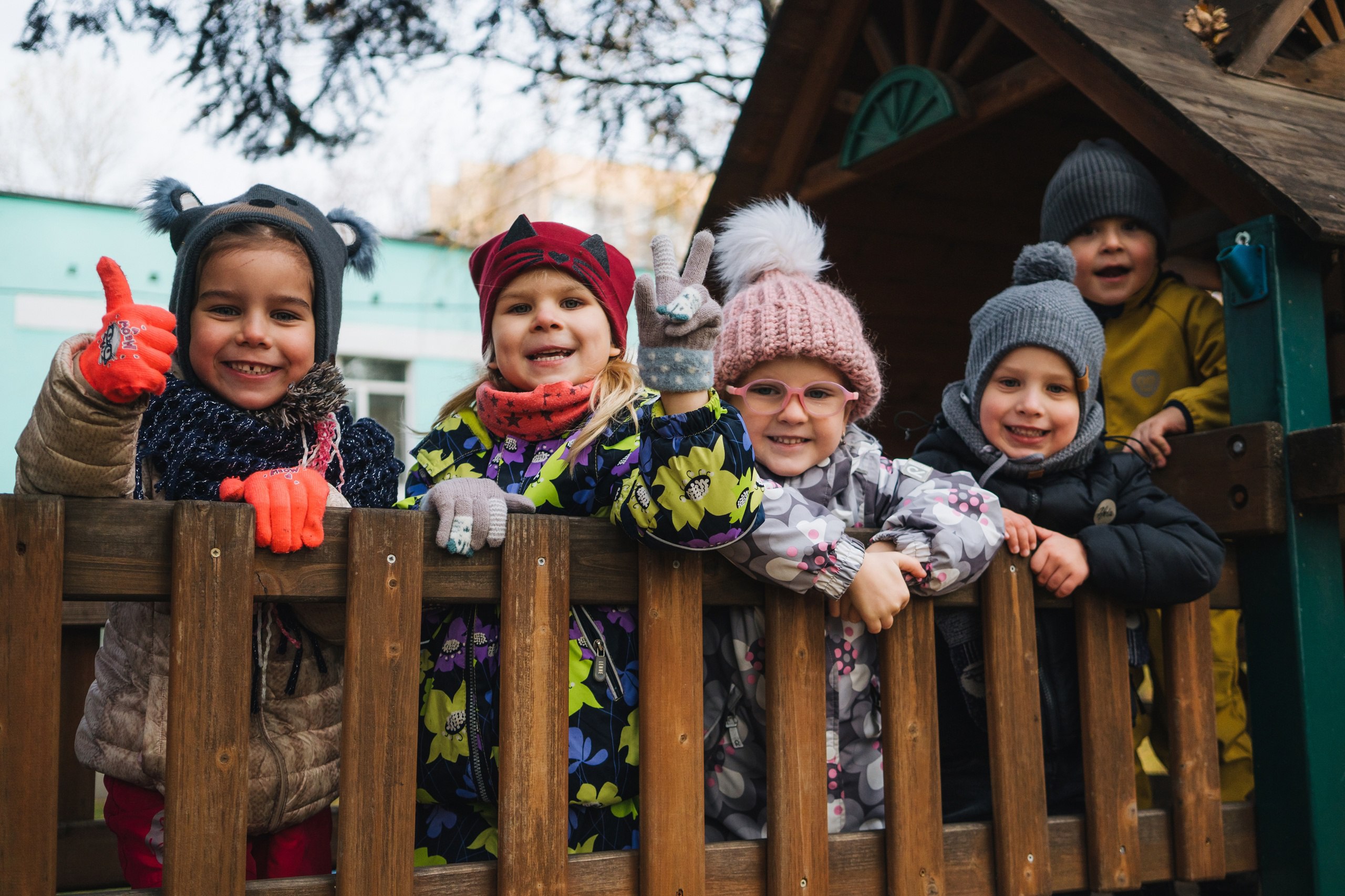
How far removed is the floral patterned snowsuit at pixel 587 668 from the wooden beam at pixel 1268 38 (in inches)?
98.9

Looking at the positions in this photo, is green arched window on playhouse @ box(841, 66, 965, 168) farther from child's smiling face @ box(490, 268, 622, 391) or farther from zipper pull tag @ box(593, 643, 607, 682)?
zipper pull tag @ box(593, 643, 607, 682)

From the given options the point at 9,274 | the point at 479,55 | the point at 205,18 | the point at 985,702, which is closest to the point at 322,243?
the point at 985,702

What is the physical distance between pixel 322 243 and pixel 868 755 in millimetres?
1754

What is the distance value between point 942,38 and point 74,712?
13.2ft

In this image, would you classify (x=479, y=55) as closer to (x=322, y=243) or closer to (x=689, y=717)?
(x=322, y=243)

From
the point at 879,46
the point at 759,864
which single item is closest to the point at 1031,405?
the point at 759,864

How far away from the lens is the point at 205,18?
19.4ft

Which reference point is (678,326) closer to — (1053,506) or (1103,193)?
(1053,506)

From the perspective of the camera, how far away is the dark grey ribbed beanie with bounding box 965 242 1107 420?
2.97m

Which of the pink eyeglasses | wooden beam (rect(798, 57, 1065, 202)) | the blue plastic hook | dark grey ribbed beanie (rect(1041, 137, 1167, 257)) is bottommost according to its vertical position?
the pink eyeglasses

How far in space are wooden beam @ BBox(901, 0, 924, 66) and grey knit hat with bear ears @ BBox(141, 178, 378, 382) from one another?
290cm

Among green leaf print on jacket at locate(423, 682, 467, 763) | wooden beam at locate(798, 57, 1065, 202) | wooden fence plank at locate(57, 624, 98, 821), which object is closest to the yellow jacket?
wooden beam at locate(798, 57, 1065, 202)

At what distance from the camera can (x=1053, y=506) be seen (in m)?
2.90

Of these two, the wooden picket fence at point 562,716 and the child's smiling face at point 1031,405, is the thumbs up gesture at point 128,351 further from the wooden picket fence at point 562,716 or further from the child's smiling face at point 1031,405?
the child's smiling face at point 1031,405
